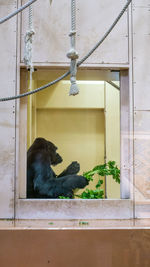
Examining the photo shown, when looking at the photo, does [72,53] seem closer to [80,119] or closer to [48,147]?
[80,119]

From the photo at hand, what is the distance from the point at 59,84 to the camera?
247 centimetres

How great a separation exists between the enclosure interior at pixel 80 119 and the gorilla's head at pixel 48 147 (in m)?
0.03

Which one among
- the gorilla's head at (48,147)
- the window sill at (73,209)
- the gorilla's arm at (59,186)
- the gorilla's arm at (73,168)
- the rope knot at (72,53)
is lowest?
the window sill at (73,209)

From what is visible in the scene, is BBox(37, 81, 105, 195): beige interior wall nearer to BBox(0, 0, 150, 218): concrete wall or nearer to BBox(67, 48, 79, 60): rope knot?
BBox(0, 0, 150, 218): concrete wall

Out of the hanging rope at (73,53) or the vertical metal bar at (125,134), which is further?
the vertical metal bar at (125,134)

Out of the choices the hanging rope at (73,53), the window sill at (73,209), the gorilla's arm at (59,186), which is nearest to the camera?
Result: the hanging rope at (73,53)

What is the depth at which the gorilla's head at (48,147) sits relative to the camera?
2.51 metres

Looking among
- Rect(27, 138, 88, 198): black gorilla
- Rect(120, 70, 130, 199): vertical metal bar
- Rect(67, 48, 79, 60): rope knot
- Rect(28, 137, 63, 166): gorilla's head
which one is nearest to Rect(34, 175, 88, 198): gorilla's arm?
Rect(27, 138, 88, 198): black gorilla

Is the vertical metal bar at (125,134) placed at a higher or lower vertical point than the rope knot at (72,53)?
lower

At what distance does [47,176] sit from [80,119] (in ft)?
1.49

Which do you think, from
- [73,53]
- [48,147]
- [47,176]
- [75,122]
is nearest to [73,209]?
[47,176]

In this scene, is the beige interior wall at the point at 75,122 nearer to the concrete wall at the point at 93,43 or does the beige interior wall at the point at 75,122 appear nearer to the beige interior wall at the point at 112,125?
the beige interior wall at the point at 112,125

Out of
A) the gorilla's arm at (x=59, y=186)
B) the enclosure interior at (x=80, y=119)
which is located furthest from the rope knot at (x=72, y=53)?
the gorilla's arm at (x=59, y=186)
